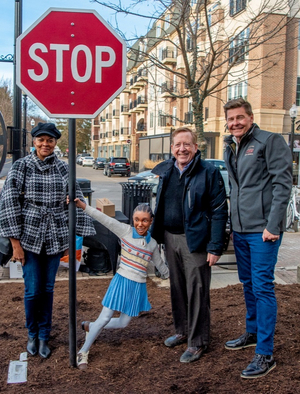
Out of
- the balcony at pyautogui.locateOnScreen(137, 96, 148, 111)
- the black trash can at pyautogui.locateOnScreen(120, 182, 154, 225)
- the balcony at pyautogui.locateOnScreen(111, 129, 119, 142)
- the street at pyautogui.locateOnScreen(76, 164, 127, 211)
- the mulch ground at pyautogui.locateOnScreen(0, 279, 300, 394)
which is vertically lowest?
the street at pyautogui.locateOnScreen(76, 164, 127, 211)

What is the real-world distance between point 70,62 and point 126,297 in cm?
189

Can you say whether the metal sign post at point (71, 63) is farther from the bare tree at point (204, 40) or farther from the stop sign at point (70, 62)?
the bare tree at point (204, 40)

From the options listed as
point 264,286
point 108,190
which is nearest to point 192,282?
point 264,286

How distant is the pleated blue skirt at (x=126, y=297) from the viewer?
3.44 m

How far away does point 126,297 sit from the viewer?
137 inches

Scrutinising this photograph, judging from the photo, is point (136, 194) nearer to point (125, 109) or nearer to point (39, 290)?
point (39, 290)

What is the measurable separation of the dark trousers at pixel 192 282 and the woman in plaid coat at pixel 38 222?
Result: 906 millimetres

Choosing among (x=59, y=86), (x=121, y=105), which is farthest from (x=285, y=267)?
(x=121, y=105)

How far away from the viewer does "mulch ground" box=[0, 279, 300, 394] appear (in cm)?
300

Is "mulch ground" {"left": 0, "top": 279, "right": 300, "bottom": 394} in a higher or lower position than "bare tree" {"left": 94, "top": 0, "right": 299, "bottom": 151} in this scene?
lower

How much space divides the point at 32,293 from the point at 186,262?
131cm

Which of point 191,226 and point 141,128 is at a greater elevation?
point 141,128

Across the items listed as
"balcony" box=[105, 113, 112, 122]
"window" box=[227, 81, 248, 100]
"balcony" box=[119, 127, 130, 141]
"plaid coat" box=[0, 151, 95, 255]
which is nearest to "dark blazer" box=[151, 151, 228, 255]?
"plaid coat" box=[0, 151, 95, 255]

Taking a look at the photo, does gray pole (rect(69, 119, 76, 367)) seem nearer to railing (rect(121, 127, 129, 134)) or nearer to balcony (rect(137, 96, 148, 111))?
balcony (rect(137, 96, 148, 111))
